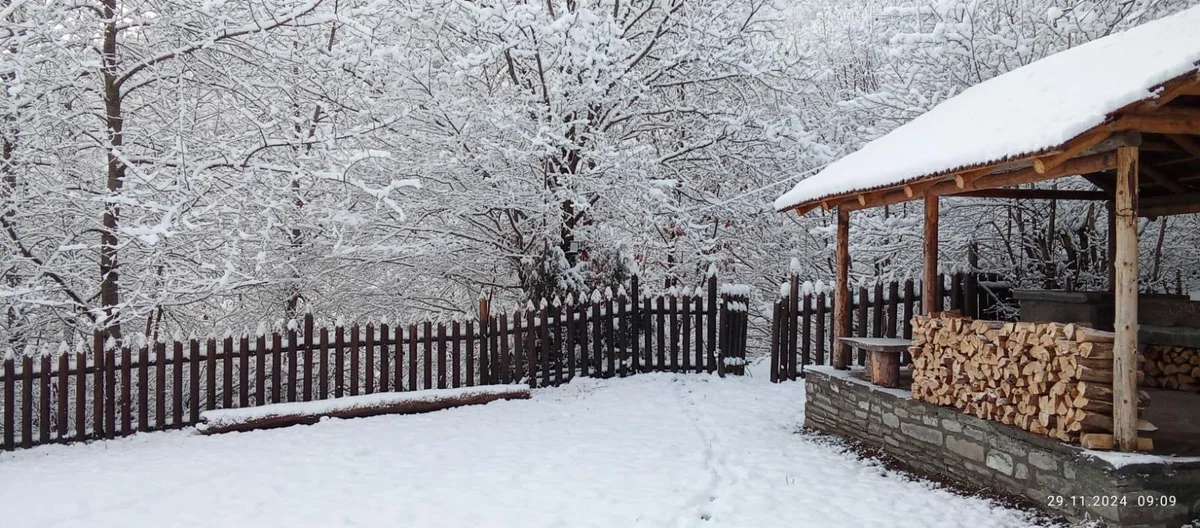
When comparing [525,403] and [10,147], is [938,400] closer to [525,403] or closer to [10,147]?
[525,403]

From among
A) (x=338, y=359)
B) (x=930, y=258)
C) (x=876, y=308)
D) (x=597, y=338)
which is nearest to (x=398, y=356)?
(x=338, y=359)

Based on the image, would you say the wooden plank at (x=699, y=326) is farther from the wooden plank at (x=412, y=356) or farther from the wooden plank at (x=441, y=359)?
the wooden plank at (x=412, y=356)

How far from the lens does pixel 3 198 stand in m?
6.98

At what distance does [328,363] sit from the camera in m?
8.47

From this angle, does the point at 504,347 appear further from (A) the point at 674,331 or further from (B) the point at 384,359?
(A) the point at 674,331

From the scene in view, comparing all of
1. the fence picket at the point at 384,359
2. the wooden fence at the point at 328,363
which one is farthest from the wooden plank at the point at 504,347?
the fence picket at the point at 384,359

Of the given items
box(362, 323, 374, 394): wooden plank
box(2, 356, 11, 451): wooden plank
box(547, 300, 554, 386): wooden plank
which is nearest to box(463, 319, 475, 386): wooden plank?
box(547, 300, 554, 386): wooden plank

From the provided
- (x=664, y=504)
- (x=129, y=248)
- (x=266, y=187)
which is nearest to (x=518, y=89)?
(x=266, y=187)

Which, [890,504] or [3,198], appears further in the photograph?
[3,198]

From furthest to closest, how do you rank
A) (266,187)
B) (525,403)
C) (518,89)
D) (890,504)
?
1. (518,89)
2. (525,403)
3. (266,187)
4. (890,504)

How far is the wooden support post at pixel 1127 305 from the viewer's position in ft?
13.9

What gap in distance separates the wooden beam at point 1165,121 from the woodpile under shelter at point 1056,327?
0.01 meters

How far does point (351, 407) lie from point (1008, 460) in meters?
6.14

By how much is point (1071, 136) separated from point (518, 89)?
22.5ft
